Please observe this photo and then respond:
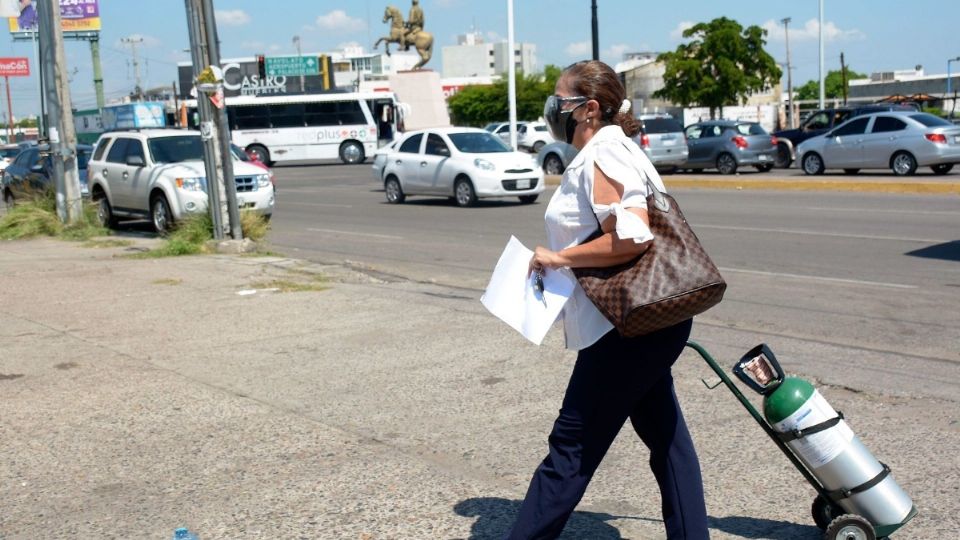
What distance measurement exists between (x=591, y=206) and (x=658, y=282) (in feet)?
1.03

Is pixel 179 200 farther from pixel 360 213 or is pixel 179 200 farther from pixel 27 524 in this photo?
pixel 27 524

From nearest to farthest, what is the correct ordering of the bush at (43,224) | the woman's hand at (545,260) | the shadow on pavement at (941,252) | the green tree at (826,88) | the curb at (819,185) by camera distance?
the woman's hand at (545,260), the shadow on pavement at (941,252), the bush at (43,224), the curb at (819,185), the green tree at (826,88)

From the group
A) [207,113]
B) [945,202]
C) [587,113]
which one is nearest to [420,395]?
[587,113]

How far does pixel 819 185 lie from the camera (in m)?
23.2

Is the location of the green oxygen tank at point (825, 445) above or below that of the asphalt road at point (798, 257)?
above

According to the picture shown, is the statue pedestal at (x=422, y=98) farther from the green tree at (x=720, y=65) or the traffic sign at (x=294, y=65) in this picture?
the traffic sign at (x=294, y=65)

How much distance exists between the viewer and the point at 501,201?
927 inches

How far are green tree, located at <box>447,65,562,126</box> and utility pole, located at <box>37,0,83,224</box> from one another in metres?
64.8

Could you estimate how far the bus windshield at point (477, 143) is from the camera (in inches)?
888

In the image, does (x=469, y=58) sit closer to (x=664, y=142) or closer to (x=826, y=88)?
(x=826, y=88)

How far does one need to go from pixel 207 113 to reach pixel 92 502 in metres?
9.96

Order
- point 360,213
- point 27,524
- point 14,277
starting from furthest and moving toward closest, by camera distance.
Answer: point 360,213, point 14,277, point 27,524

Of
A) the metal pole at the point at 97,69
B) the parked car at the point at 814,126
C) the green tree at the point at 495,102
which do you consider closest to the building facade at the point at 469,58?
the green tree at the point at 495,102

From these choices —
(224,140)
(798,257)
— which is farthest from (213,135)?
(798,257)
